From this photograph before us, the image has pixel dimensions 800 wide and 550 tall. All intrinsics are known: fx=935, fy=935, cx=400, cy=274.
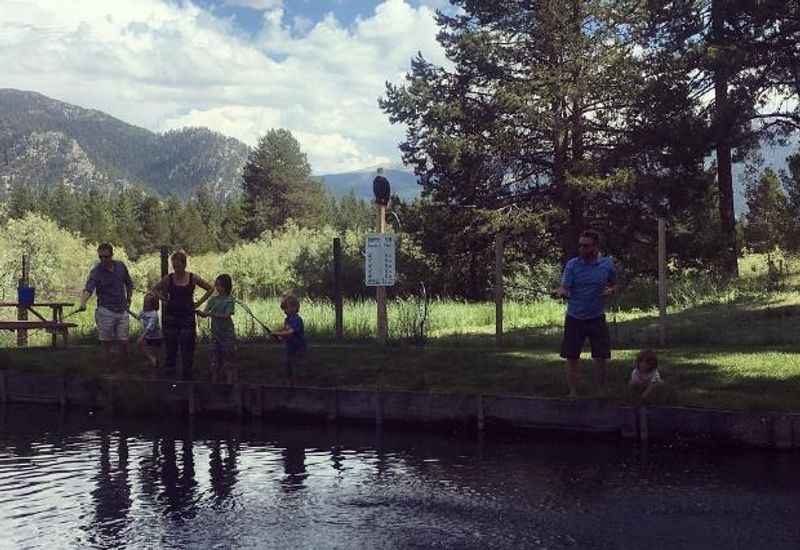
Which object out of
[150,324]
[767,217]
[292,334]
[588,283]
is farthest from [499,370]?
[767,217]

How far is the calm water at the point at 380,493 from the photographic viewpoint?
7.54m

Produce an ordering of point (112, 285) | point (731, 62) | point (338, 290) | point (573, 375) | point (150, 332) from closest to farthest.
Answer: point (573, 375), point (112, 285), point (150, 332), point (338, 290), point (731, 62)

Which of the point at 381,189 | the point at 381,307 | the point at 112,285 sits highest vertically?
the point at 381,189

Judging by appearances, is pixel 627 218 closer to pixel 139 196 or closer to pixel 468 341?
pixel 468 341

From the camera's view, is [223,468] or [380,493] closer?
[380,493]

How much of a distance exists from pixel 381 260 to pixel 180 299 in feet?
12.4

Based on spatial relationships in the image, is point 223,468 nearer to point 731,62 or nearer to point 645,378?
point 645,378

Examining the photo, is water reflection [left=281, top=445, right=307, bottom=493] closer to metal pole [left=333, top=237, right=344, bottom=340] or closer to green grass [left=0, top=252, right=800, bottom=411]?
green grass [left=0, top=252, right=800, bottom=411]

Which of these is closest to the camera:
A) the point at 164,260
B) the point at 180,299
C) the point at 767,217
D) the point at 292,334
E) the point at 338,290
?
the point at 292,334

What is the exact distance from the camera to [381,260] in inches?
633

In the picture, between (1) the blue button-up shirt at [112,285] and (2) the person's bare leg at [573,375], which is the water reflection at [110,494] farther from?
(2) the person's bare leg at [573,375]

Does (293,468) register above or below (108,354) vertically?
below

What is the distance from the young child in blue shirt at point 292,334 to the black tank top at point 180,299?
1346 millimetres

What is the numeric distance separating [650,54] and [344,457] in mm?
22303
